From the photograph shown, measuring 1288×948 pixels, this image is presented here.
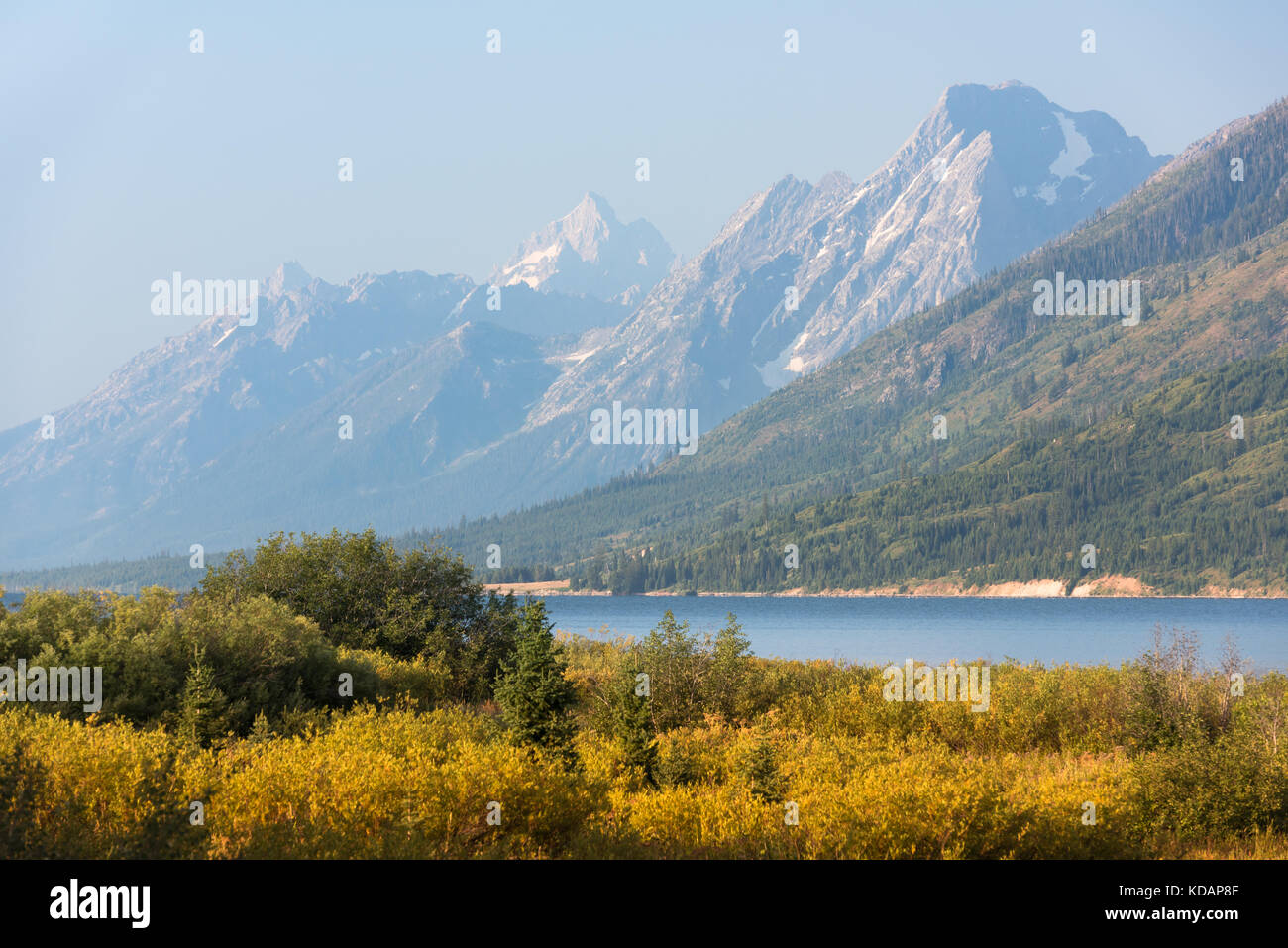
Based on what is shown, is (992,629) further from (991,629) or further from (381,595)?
(381,595)

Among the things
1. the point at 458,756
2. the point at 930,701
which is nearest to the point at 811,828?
the point at 458,756

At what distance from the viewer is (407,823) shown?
15.8 metres

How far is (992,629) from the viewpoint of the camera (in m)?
136

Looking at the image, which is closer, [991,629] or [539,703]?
[539,703]

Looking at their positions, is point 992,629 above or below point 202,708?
below

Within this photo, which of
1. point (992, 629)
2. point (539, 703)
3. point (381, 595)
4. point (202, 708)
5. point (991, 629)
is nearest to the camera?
point (539, 703)

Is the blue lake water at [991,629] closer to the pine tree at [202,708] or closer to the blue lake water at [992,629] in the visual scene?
the blue lake water at [992,629]

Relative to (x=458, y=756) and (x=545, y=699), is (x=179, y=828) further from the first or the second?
(x=545, y=699)

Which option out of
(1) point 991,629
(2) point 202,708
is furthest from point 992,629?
(2) point 202,708

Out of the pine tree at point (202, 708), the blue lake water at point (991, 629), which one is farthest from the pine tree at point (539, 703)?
the blue lake water at point (991, 629)

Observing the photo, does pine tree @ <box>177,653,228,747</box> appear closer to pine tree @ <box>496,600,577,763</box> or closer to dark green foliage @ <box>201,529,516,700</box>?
pine tree @ <box>496,600,577,763</box>
